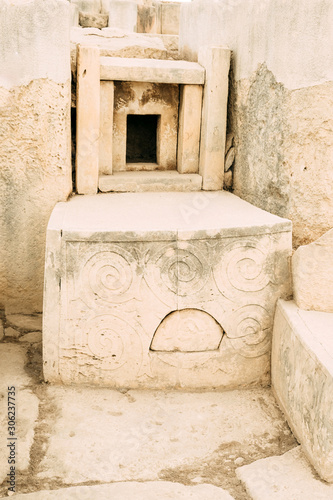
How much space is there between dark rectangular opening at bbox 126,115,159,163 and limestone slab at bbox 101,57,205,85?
3.12ft

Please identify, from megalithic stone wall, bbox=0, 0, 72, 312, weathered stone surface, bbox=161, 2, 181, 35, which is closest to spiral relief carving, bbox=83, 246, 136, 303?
megalithic stone wall, bbox=0, 0, 72, 312

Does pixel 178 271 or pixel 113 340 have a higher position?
pixel 178 271

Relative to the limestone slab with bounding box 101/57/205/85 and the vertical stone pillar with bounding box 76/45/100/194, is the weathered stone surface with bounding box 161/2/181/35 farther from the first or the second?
the vertical stone pillar with bounding box 76/45/100/194

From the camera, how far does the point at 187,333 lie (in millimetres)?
3209

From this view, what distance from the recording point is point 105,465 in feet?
8.77

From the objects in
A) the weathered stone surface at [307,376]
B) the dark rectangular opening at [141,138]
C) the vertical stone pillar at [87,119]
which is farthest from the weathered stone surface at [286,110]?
the dark rectangular opening at [141,138]

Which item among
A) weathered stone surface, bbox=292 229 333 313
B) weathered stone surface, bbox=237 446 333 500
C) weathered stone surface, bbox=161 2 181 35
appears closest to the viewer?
Result: weathered stone surface, bbox=237 446 333 500

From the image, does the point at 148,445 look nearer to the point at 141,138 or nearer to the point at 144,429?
the point at 144,429

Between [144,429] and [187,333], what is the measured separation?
0.60 m

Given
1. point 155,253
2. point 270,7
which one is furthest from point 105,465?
point 270,7

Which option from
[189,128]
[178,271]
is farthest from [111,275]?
[189,128]

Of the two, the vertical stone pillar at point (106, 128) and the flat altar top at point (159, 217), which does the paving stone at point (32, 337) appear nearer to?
the flat altar top at point (159, 217)

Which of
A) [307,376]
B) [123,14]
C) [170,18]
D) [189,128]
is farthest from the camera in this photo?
[170,18]

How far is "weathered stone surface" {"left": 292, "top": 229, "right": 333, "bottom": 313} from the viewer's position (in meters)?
2.96
